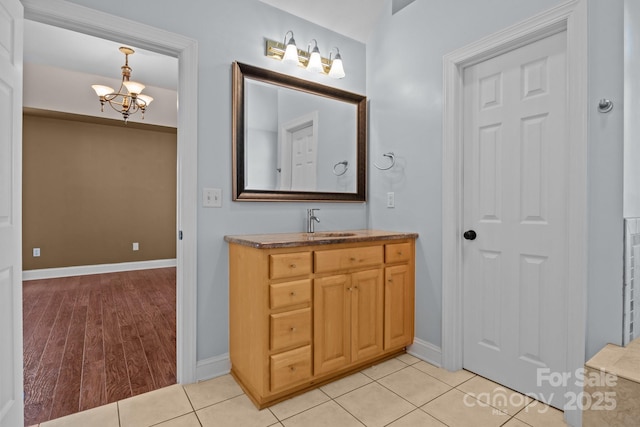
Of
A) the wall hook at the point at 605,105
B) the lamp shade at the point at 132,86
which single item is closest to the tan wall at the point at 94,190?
the lamp shade at the point at 132,86

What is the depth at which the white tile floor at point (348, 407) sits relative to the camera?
1616 millimetres

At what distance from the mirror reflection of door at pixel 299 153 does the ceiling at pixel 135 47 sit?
743 millimetres

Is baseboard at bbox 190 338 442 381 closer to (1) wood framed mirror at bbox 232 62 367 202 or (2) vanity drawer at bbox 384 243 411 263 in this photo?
(2) vanity drawer at bbox 384 243 411 263

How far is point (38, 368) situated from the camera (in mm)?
2146

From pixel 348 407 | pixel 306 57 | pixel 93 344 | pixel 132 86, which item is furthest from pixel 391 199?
pixel 132 86

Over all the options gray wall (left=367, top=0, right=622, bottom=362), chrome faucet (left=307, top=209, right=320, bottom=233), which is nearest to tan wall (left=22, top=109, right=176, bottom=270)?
chrome faucet (left=307, top=209, right=320, bottom=233)

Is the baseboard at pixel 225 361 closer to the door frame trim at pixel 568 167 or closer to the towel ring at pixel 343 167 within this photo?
the door frame trim at pixel 568 167

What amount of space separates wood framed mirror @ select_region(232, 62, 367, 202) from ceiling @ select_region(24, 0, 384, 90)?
1.69 ft

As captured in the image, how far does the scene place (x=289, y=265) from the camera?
1.77 m

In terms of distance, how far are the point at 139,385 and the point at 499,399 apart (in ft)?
6.82

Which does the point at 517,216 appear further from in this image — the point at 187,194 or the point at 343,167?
the point at 187,194

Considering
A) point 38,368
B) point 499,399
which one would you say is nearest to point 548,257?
point 499,399

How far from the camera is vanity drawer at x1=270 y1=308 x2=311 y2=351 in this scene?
5.65ft

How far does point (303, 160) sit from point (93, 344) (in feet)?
7.13
